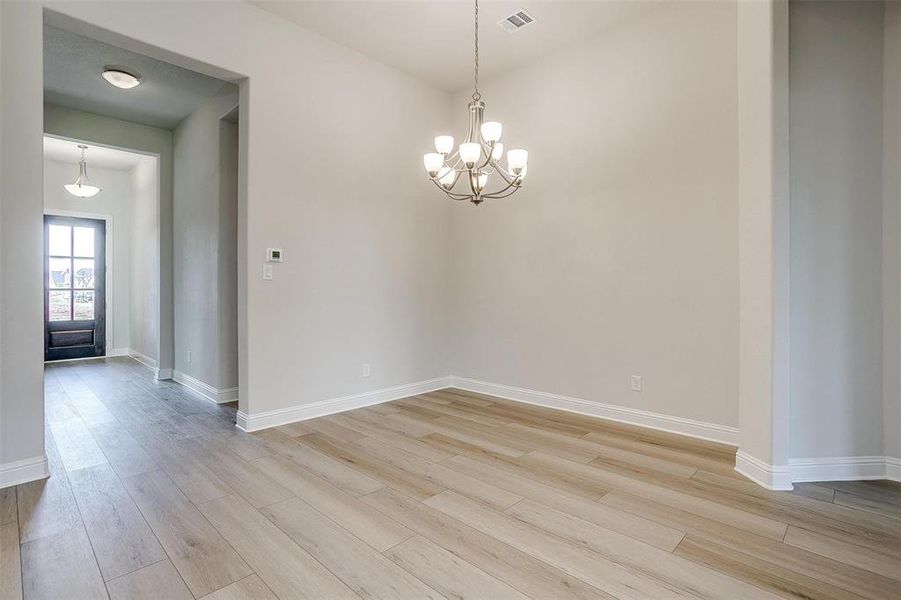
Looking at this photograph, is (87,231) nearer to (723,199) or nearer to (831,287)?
(723,199)

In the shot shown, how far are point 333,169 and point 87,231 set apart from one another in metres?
5.92

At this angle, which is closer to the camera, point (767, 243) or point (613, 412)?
point (767, 243)

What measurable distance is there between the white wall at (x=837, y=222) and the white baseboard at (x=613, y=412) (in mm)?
610

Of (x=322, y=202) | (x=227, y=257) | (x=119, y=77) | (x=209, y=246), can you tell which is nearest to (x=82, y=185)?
(x=119, y=77)

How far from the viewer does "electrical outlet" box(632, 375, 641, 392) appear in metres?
3.55

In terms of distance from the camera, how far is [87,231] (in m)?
7.24

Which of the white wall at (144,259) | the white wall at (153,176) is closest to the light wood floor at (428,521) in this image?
the white wall at (153,176)

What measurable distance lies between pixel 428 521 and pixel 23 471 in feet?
7.84

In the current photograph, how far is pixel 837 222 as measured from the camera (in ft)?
8.58

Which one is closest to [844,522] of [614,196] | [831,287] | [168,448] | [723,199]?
[831,287]

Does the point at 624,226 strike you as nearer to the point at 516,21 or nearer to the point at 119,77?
the point at 516,21

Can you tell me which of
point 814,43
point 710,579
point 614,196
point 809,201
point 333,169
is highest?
point 814,43

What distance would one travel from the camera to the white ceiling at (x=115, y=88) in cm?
373

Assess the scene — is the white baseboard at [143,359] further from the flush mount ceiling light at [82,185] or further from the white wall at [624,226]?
the white wall at [624,226]
